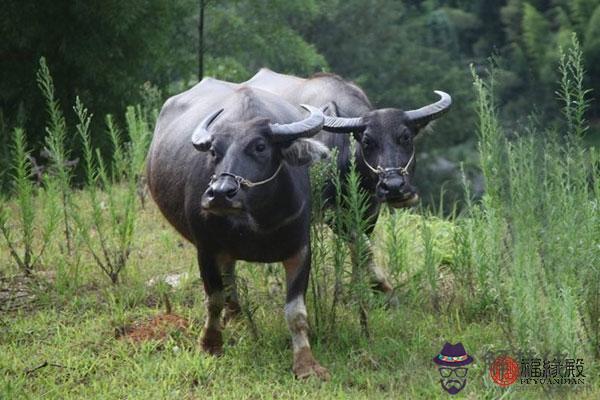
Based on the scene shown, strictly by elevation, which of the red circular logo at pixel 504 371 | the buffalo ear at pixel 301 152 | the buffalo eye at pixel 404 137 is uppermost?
the buffalo ear at pixel 301 152

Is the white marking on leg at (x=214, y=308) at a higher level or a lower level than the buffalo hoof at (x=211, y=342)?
higher

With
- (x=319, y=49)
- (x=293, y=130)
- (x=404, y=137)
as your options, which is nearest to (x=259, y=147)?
(x=293, y=130)

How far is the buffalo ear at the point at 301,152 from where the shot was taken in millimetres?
4762

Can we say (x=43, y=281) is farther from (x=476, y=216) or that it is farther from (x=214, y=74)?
(x=214, y=74)

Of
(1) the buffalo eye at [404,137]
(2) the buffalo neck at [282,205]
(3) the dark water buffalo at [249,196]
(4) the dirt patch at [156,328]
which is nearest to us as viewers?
(3) the dark water buffalo at [249,196]

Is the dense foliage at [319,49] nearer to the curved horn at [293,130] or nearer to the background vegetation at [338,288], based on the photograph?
the background vegetation at [338,288]

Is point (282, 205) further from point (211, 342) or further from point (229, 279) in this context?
point (211, 342)

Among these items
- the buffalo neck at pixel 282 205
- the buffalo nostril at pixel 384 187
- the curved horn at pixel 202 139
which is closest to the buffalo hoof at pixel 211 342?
the buffalo neck at pixel 282 205

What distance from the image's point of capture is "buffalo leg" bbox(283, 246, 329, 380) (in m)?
4.68

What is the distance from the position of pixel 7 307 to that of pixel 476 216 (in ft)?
9.76

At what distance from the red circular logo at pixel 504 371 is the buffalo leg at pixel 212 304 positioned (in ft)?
4.92

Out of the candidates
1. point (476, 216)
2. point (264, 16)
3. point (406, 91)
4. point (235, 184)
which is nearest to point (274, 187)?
point (235, 184)

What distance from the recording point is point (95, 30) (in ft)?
32.4

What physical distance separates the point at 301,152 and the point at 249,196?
1.28 feet
